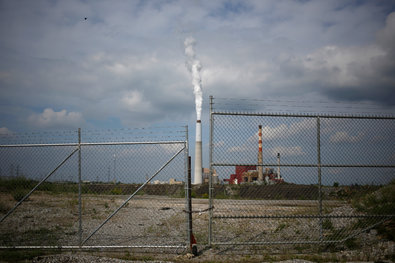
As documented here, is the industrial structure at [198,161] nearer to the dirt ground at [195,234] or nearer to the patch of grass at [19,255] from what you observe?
the dirt ground at [195,234]

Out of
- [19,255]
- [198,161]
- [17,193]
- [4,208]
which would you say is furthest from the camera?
[198,161]

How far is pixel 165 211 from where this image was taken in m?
14.5

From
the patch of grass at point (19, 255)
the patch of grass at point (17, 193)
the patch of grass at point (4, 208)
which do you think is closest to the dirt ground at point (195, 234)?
the patch of grass at point (4, 208)

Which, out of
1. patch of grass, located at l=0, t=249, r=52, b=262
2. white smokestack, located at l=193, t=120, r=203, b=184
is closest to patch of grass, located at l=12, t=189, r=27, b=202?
patch of grass, located at l=0, t=249, r=52, b=262

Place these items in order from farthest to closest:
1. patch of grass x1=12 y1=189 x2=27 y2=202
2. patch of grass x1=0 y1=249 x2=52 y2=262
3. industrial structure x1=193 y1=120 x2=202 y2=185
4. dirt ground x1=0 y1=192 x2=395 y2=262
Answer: industrial structure x1=193 y1=120 x2=202 y2=185 → patch of grass x1=12 y1=189 x2=27 y2=202 → dirt ground x1=0 y1=192 x2=395 y2=262 → patch of grass x1=0 y1=249 x2=52 y2=262

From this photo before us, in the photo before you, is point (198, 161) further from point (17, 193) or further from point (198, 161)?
point (17, 193)

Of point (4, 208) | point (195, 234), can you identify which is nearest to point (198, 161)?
point (4, 208)

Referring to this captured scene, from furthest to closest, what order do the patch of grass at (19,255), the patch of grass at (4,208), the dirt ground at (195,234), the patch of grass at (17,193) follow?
the patch of grass at (17,193)
the patch of grass at (4,208)
the dirt ground at (195,234)
the patch of grass at (19,255)

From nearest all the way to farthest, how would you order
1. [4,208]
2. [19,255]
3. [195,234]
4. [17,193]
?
[19,255] → [195,234] → [4,208] → [17,193]

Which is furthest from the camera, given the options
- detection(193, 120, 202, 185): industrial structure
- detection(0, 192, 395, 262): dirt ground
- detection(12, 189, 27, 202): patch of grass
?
detection(193, 120, 202, 185): industrial structure

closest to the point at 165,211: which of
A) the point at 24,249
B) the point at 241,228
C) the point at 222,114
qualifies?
the point at 241,228

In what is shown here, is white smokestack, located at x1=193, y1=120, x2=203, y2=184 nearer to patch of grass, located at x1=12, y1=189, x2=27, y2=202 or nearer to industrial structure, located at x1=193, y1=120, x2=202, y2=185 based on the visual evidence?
industrial structure, located at x1=193, y1=120, x2=202, y2=185

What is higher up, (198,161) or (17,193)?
(198,161)

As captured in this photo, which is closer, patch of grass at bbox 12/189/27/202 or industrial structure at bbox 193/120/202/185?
patch of grass at bbox 12/189/27/202
